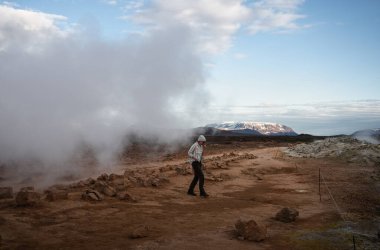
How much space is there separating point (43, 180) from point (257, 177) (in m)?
7.43

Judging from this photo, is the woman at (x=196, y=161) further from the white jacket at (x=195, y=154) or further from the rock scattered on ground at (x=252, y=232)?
the rock scattered on ground at (x=252, y=232)

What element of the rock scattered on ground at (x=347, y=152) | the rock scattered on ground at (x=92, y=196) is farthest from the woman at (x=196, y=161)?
the rock scattered on ground at (x=347, y=152)

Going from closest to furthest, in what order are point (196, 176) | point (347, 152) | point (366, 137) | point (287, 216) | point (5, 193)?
1. point (287, 216)
2. point (5, 193)
3. point (196, 176)
4. point (347, 152)
5. point (366, 137)

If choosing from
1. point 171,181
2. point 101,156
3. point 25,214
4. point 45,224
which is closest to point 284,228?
point 45,224

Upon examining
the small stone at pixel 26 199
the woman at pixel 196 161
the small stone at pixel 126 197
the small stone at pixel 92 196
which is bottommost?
the small stone at pixel 126 197

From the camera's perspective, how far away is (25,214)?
265 inches

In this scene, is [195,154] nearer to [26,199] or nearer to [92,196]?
[92,196]

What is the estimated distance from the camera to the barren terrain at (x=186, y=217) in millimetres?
5574

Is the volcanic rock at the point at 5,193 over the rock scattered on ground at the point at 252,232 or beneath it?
over

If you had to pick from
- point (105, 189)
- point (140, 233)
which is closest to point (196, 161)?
point (105, 189)

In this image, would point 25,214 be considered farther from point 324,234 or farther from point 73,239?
point 324,234

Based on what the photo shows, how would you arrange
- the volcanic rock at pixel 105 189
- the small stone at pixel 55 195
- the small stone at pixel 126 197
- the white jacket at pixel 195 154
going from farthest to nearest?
1. the white jacket at pixel 195 154
2. the volcanic rock at pixel 105 189
3. the small stone at pixel 126 197
4. the small stone at pixel 55 195

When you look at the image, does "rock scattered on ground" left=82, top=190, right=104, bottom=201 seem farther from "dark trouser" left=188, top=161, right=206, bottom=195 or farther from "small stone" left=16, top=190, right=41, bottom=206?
"dark trouser" left=188, top=161, right=206, bottom=195

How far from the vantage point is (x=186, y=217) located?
7.30 meters
